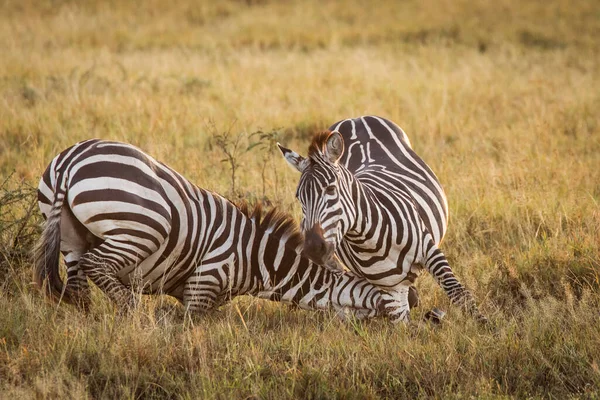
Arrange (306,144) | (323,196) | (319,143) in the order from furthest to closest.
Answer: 1. (306,144)
2. (319,143)
3. (323,196)

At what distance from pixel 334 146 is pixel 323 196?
373 millimetres

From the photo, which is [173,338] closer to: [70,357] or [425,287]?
[70,357]

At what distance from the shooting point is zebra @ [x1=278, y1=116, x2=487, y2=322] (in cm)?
432

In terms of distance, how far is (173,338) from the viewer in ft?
14.4

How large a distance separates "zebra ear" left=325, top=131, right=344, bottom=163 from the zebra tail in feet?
5.87

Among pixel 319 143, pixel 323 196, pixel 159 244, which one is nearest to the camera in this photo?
pixel 323 196

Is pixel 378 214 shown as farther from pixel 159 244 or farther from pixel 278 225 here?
pixel 159 244

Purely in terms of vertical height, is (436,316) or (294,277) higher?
(294,277)

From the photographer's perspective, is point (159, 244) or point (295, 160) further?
point (159, 244)

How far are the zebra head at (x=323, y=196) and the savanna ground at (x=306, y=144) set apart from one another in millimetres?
711

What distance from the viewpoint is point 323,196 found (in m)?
4.32

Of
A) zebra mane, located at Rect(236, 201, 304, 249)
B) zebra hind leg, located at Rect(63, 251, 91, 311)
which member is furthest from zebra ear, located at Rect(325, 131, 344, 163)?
zebra hind leg, located at Rect(63, 251, 91, 311)

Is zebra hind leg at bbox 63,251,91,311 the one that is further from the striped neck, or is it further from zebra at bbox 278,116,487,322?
zebra at bbox 278,116,487,322

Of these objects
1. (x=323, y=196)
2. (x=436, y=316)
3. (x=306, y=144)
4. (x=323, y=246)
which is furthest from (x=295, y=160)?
(x=306, y=144)
